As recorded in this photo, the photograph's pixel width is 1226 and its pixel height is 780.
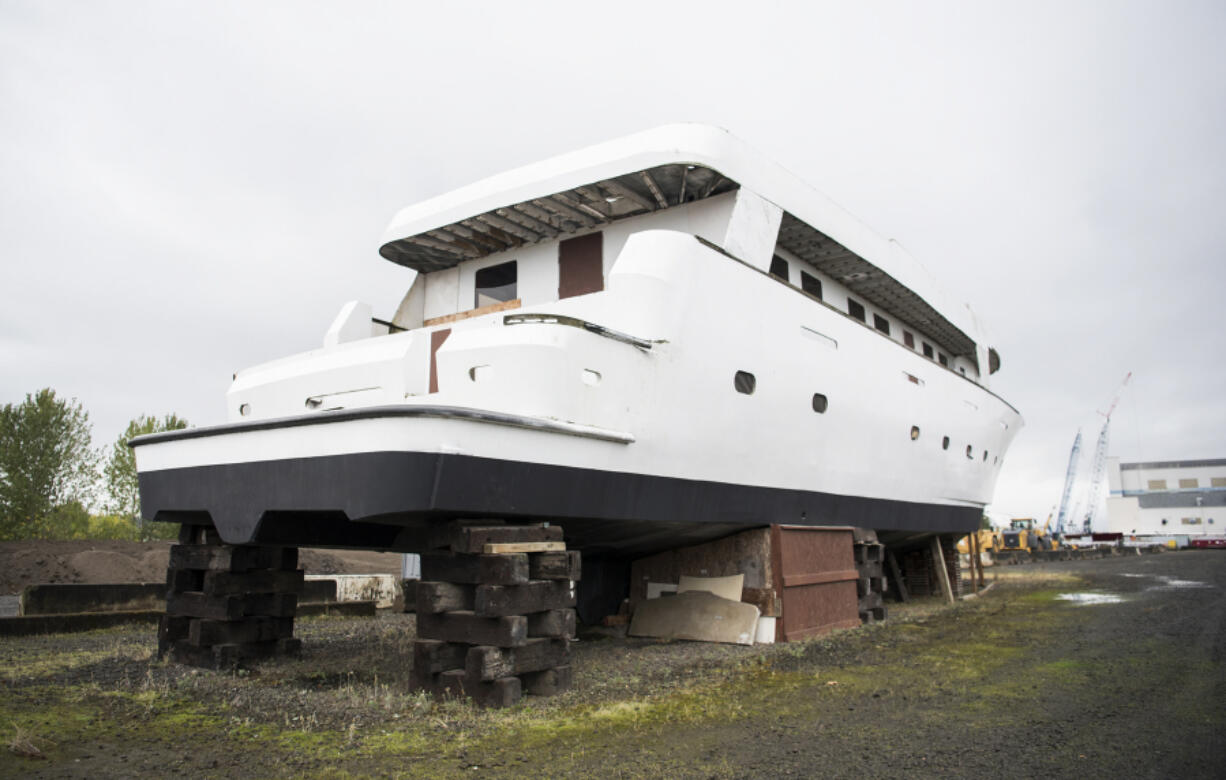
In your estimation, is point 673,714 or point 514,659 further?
point 514,659

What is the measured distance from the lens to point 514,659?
5.20 meters

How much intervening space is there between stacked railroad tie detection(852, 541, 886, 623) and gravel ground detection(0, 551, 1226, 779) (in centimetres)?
210

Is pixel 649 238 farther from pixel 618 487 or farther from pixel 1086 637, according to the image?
pixel 1086 637

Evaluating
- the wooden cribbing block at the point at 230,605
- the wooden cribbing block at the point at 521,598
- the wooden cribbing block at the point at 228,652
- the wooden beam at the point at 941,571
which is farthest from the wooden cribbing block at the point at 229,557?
the wooden beam at the point at 941,571

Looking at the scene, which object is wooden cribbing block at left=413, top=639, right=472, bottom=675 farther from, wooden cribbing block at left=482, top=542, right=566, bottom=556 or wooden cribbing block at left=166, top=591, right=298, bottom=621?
wooden cribbing block at left=166, top=591, right=298, bottom=621

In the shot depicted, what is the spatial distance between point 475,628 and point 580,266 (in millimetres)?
4813

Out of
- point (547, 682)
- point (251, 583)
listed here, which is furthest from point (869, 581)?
point (251, 583)

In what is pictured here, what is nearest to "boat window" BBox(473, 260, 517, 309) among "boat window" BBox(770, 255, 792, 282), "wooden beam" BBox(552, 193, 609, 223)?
"wooden beam" BBox(552, 193, 609, 223)

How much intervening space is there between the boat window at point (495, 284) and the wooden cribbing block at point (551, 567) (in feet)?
15.0

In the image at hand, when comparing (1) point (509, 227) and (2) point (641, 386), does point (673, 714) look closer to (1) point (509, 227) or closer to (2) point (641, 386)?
(2) point (641, 386)

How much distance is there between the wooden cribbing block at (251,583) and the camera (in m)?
6.88

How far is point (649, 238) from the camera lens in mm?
6867

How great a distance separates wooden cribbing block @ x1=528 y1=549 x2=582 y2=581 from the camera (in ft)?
18.2

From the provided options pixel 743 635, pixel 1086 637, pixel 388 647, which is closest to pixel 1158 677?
pixel 1086 637
